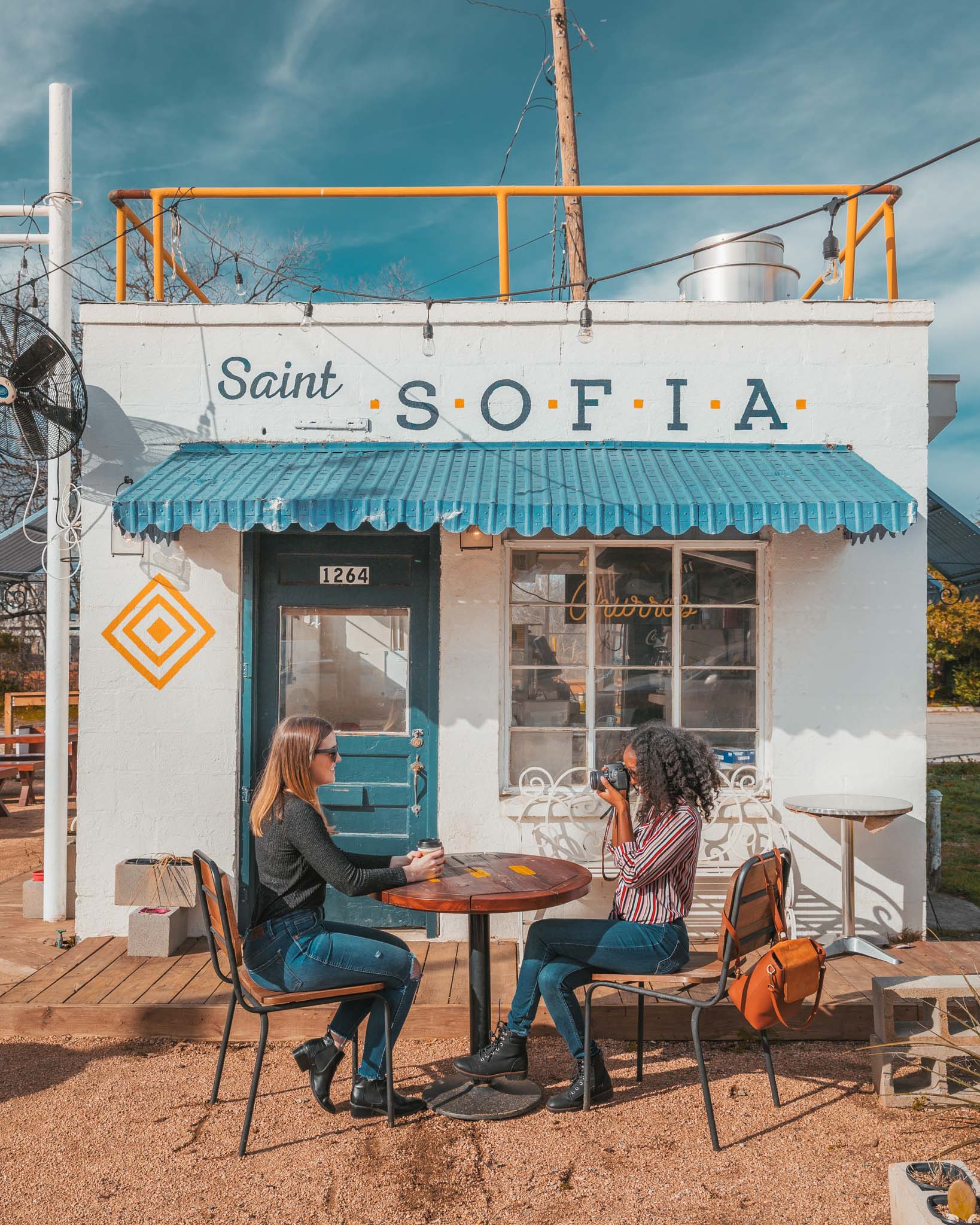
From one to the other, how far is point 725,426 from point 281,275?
13.1 ft

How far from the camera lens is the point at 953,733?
18.3 meters

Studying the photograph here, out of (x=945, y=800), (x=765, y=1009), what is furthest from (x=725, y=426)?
(x=945, y=800)

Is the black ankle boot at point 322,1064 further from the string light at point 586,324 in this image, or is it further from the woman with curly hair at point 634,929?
the string light at point 586,324

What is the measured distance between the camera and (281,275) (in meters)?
7.69

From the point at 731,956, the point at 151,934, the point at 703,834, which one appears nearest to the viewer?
the point at 731,956

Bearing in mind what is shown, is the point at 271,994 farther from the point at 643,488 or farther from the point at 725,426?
the point at 725,426

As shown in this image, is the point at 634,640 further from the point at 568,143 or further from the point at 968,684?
the point at 968,684

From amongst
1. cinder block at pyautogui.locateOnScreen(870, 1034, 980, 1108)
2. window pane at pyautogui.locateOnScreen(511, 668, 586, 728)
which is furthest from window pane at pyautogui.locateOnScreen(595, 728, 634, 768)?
cinder block at pyautogui.locateOnScreen(870, 1034, 980, 1108)

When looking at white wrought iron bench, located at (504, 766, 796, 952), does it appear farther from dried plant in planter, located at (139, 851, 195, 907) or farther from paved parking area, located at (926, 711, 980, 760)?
paved parking area, located at (926, 711, 980, 760)

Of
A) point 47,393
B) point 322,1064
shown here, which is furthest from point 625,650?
point 47,393

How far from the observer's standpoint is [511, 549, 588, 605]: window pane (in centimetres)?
585

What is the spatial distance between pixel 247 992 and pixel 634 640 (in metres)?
3.06

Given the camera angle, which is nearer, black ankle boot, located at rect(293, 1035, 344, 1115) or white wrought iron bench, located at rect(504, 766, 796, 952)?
black ankle boot, located at rect(293, 1035, 344, 1115)

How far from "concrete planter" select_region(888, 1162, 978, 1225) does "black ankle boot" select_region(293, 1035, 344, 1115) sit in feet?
6.71
